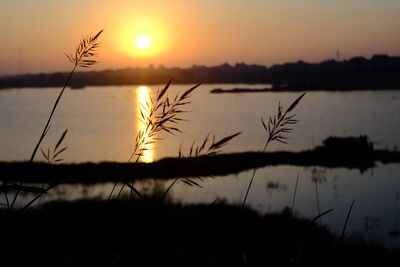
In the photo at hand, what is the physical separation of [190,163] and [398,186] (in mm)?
36715

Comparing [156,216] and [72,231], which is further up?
[156,216]

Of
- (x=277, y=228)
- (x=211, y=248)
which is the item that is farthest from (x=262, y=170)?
(x=211, y=248)

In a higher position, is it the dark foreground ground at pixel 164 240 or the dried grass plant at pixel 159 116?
the dried grass plant at pixel 159 116

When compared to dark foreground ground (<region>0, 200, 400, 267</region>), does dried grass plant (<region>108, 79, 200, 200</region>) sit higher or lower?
higher

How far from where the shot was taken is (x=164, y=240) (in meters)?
2.71

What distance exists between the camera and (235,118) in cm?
11619

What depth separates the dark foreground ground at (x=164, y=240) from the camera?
256 centimetres

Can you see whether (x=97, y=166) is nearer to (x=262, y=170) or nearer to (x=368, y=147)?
(x=262, y=170)

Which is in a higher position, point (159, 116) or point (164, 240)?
point (159, 116)

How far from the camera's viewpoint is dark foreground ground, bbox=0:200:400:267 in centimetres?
256

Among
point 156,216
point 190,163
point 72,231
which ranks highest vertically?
point 190,163

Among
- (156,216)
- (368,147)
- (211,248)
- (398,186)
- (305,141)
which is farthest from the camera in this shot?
(305,141)

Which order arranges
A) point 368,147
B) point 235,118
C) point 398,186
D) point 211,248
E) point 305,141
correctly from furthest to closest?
1. point 235,118
2. point 305,141
3. point 368,147
4. point 398,186
5. point 211,248

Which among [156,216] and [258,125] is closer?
[156,216]
